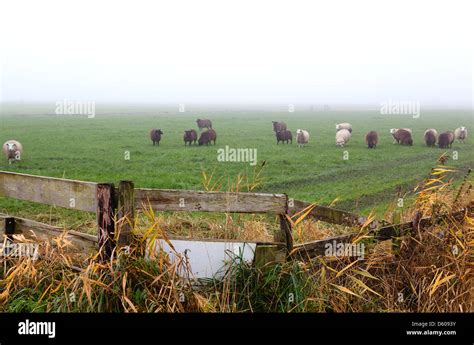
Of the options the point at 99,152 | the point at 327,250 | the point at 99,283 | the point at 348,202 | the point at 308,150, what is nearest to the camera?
the point at 99,283

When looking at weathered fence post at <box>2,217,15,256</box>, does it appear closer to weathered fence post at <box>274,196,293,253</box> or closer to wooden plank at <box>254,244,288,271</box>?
wooden plank at <box>254,244,288,271</box>

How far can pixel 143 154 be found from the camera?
27000 mm

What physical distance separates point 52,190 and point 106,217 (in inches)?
32.8

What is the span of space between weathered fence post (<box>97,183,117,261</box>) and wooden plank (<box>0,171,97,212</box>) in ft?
0.28

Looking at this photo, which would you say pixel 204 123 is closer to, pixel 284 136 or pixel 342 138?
pixel 284 136

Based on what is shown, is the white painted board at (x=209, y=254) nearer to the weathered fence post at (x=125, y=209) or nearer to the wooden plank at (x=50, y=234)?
the weathered fence post at (x=125, y=209)

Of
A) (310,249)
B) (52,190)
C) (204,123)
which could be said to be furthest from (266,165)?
(204,123)

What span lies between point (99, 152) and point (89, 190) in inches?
847

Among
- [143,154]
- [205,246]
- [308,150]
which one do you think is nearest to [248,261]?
[205,246]

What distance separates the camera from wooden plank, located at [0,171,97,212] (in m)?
5.74

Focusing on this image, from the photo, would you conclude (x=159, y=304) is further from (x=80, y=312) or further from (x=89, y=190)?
(x=89, y=190)

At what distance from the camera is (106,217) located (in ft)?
18.6

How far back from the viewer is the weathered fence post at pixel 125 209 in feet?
18.5

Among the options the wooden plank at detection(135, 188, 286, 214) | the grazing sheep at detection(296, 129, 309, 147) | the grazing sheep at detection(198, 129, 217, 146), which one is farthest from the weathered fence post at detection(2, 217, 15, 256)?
the grazing sheep at detection(296, 129, 309, 147)
